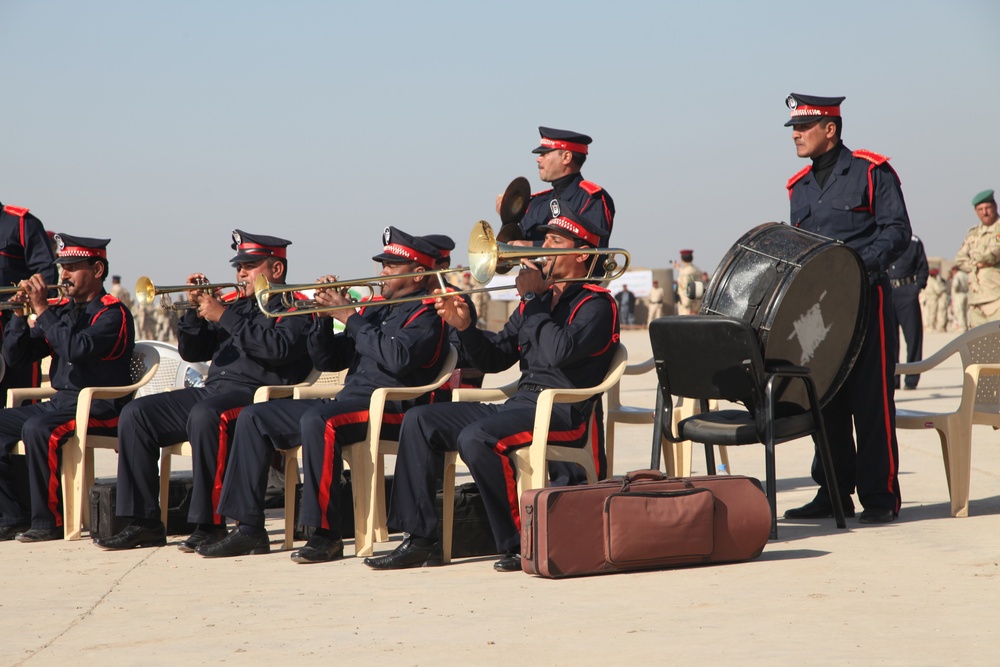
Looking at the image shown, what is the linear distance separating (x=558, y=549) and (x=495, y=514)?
1.74 feet

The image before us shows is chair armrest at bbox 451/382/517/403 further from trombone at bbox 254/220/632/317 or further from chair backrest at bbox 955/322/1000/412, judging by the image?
chair backrest at bbox 955/322/1000/412

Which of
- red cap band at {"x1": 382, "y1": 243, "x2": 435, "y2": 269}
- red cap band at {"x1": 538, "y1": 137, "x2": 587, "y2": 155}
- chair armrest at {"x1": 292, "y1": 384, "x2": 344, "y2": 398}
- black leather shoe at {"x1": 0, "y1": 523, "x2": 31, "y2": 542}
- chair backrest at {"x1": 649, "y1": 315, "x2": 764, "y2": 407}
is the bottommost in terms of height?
black leather shoe at {"x1": 0, "y1": 523, "x2": 31, "y2": 542}

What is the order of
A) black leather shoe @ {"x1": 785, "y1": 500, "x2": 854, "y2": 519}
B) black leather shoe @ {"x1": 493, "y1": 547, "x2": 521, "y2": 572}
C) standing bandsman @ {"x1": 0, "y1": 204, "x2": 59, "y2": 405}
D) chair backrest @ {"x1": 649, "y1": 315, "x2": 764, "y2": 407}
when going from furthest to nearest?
standing bandsman @ {"x1": 0, "y1": 204, "x2": 59, "y2": 405}, black leather shoe @ {"x1": 785, "y1": 500, "x2": 854, "y2": 519}, chair backrest @ {"x1": 649, "y1": 315, "x2": 764, "y2": 407}, black leather shoe @ {"x1": 493, "y1": 547, "x2": 521, "y2": 572}

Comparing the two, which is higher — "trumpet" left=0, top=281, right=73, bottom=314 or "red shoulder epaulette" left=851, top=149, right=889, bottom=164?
"red shoulder epaulette" left=851, top=149, right=889, bottom=164

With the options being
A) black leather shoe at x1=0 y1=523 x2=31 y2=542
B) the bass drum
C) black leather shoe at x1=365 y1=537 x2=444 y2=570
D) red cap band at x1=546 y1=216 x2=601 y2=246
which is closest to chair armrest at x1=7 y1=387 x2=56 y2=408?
black leather shoe at x1=0 y1=523 x2=31 y2=542

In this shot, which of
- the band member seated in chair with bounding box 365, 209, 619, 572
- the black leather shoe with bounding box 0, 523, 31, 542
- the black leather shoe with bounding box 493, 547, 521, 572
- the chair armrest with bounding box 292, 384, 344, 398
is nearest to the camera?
the black leather shoe with bounding box 493, 547, 521, 572

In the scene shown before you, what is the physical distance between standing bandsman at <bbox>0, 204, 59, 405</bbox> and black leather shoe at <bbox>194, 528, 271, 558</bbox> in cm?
266

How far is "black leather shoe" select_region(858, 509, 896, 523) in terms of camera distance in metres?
6.43

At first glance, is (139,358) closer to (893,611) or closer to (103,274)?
(103,274)

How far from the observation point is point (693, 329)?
6.05 meters

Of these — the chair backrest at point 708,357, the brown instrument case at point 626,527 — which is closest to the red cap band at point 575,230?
the chair backrest at point 708,357

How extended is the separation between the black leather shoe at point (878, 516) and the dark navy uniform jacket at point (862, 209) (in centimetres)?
118

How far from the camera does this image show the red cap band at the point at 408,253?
660 centimetres

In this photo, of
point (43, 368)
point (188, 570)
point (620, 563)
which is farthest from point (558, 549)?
point (43, 368)
